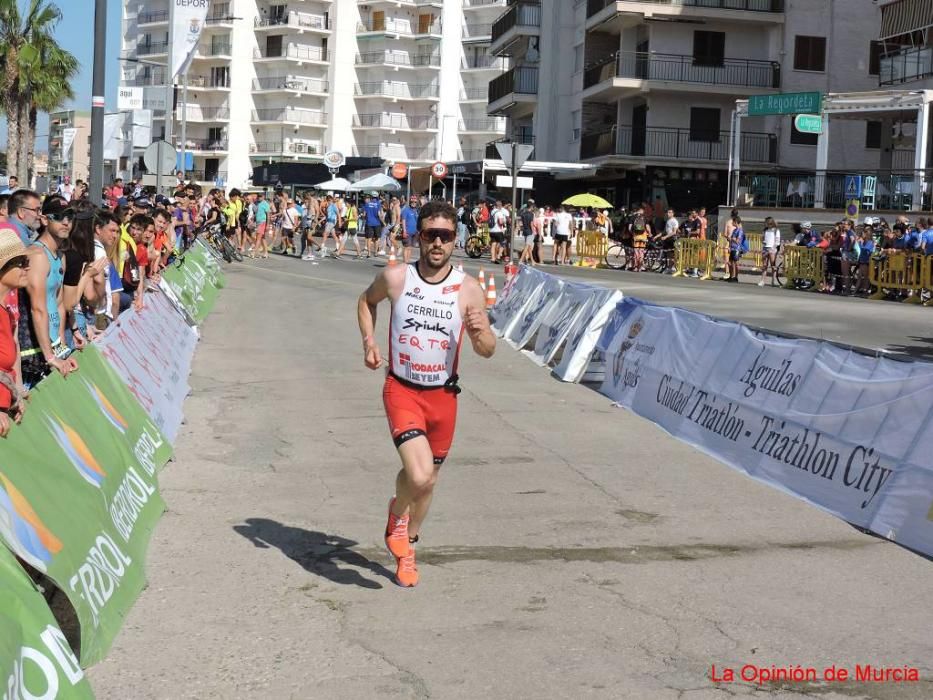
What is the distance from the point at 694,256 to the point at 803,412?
2586 centimetres

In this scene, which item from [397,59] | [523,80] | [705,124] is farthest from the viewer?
[397,59]

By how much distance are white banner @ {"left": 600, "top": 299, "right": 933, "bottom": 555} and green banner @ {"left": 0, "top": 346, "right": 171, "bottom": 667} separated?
464cm

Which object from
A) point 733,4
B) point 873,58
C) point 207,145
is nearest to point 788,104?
point 733,4

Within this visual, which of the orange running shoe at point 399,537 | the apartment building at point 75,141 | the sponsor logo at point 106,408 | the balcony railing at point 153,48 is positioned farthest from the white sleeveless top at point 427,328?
the apartment building at point 75,141

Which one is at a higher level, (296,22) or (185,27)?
(296,22)

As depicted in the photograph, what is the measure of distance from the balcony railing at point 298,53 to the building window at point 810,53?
5677cm

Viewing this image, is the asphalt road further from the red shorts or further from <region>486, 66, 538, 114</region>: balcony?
<region>486, 66, 538, 114</region>: balcony

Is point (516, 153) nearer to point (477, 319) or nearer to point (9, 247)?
point (9, 247)

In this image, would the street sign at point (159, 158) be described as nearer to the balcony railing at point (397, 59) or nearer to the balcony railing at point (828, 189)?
the balcony railing at point (828, 189)

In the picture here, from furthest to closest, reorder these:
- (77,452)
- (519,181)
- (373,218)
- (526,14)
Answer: (526,14)
(519,181)
(373,218)
(77,452)

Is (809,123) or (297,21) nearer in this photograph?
(809,123)

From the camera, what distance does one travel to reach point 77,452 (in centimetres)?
657

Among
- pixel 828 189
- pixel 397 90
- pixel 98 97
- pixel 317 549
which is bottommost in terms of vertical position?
pixel 317 549

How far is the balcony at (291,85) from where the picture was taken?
336 ft
